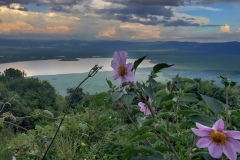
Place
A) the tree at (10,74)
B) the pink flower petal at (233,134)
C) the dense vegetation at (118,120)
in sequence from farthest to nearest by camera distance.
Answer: the tree at (10,74)
the dense vegetation at (118,120)
the pink flower petal at (233,134)

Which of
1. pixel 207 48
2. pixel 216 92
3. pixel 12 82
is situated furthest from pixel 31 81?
pixel 216 92

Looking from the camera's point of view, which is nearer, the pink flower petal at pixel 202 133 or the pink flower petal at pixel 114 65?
the pink flower petal at pixel 202 133

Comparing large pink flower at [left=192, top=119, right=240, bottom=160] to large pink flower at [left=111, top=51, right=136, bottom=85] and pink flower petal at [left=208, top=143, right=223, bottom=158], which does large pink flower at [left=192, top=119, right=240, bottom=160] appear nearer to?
pink flower petal at [left=208, top=143, right=223, bottom=158]

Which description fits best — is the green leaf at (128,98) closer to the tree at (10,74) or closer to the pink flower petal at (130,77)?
the pink flower petal at (130,77)

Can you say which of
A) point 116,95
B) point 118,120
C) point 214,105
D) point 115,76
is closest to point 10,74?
point 118,120

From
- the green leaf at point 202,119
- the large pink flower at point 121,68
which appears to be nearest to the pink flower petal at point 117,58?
the large pink flower at point 121,68

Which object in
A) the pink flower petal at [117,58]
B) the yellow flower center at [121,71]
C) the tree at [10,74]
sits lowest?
the tree at [10,74]

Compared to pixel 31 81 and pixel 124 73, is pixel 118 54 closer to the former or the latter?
pixel 124 73
